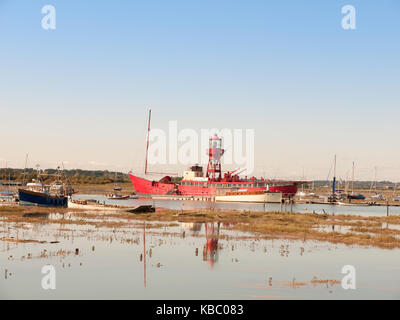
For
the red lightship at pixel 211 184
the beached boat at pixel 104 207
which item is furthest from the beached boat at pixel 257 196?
the beached boat at pixel 104 207

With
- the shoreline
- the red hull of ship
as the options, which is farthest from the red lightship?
the shoreline

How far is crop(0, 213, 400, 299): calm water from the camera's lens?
73.6ft

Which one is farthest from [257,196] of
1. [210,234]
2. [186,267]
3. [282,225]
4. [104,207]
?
[186,267]

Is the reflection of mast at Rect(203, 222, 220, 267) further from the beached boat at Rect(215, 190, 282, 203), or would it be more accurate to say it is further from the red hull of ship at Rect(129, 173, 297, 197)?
the red hull of ship at Rect(129, 173, 297, 197)

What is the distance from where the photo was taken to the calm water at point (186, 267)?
2244 cm

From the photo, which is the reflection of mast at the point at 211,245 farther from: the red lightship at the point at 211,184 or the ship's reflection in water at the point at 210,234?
the red lightship at the point at 211,184

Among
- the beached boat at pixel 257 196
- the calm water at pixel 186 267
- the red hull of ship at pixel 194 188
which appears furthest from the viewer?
the red hull of ship at pixel 194 188

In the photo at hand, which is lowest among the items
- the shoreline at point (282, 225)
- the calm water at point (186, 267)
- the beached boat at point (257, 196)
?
the beached boat at point (257, 196)

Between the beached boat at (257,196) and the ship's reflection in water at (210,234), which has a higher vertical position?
the ship's reflection in water at (210,234)

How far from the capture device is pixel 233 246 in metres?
35.3

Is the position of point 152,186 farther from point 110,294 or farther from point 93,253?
point 110,294

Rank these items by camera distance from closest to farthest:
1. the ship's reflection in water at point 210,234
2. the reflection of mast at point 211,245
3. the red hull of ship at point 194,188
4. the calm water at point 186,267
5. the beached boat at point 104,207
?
the calm water at point 186,267 → the reflection of mast at point 211,245 → the ship's reflection in water at point 210,234 → the beached boat at point 104,207 → the red hull of ship at point 194,188

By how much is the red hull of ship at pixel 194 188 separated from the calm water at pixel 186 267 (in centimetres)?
7861

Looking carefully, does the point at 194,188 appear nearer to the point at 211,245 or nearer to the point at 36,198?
the point at 36,198
